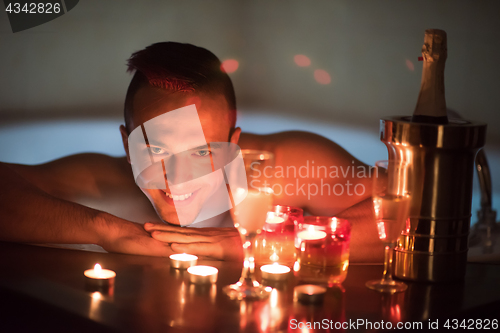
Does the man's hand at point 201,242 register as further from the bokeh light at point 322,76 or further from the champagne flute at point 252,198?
the bokeh light at point 322,76

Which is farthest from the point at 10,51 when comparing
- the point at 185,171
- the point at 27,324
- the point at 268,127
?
the point at 27,324

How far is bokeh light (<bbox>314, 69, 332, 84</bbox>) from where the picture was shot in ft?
4.99

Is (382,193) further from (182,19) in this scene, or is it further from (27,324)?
(182,19)

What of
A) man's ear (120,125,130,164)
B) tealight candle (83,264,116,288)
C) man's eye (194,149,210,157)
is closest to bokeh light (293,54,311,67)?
man's eye (194,149,210,157)

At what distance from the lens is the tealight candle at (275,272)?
35.9 inches

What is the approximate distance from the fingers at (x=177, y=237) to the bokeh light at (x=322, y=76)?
25.8 inches

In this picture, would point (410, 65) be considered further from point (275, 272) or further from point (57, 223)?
point (57, 223)

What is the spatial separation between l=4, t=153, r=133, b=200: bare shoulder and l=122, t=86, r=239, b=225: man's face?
0.11 meters

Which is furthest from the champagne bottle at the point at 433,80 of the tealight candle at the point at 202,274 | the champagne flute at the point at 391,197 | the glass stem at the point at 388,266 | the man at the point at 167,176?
the tealight candle at the point at 202,274

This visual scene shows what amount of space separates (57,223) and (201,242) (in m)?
0.46

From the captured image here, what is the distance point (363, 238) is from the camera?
1.15m

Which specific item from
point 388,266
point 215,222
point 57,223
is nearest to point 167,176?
point 215,222

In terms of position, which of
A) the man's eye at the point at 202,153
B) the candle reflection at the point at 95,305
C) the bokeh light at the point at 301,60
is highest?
the bokeh light at the point at 301,60

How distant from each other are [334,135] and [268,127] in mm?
228
